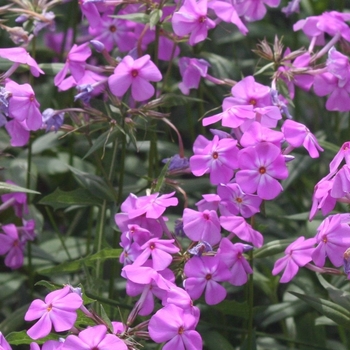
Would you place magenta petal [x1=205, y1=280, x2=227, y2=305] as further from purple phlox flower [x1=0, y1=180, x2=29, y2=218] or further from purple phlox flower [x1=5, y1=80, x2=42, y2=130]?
purple phlox flower [x1=0, y1=180, x2=29, y2=218]

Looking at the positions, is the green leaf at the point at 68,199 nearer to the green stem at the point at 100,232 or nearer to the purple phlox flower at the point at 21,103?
the green stem at the point at 100,232

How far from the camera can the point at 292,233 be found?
210 cm

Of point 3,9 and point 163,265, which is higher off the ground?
point 3,9

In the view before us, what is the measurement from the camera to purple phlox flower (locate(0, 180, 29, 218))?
68.6 inches

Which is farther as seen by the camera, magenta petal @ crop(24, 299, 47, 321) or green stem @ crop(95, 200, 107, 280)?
green stem @ crop(95, 200, 107, 280)

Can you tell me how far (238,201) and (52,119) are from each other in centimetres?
43

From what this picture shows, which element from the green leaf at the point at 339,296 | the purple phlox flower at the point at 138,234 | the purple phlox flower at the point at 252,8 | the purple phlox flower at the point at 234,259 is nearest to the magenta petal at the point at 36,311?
the purple phlox flower at the point at 138,234

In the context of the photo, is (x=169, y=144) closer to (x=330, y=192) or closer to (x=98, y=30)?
(x=98, y=30)

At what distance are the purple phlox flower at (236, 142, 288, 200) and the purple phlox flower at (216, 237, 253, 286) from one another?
10 centimetres

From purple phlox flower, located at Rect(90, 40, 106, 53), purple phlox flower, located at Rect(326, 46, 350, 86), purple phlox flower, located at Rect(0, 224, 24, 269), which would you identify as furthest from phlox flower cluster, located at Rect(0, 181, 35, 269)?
purple phlox flower, located at Rect(326, 46, 350, 86)

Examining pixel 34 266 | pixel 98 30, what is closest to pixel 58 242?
pixel 34 266

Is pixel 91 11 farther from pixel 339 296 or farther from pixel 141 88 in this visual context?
pixel 339 296

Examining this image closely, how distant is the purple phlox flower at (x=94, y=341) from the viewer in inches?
44.3

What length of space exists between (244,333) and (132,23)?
719 mm
